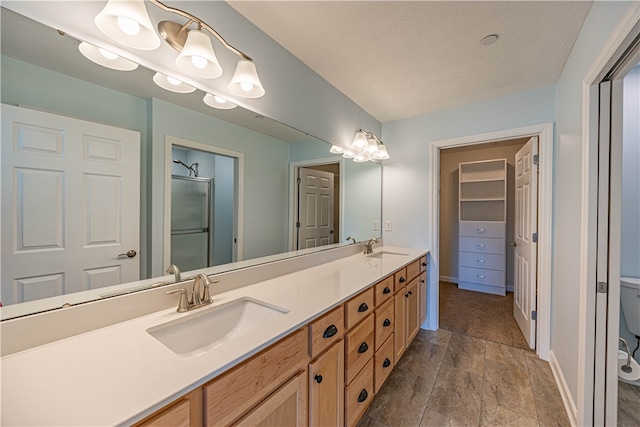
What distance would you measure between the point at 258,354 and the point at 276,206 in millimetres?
1066

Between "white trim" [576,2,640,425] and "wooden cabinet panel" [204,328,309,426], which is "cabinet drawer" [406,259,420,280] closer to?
"white trim" [576,2,640,425]

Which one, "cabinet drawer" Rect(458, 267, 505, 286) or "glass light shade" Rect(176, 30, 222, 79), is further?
"cabinet drawer" Rect(458, 267, 505, 286)

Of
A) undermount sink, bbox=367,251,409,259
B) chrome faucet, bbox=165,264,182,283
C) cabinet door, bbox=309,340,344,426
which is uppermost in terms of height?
chrome faucet, bbox=165,264,182,283

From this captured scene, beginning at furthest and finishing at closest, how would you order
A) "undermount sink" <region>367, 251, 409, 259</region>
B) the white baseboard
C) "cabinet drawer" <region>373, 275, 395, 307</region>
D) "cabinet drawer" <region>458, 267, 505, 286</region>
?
"cabinet drawer" <region>458, 267, 505, 286</region>
"undermount sink" <region>367, 251, 409, 259</region>
"cabinet drawer" <region>373, 275, 395, 307</region>
the white baseboard

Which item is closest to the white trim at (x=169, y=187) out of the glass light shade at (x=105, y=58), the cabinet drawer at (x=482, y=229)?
the glass light shade at (x=105, y=58)

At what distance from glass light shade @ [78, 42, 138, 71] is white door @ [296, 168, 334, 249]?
1.15 meters

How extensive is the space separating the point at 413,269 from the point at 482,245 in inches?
95.2

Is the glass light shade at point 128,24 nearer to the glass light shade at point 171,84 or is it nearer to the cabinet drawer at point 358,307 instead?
the glass light shade at point 171,84

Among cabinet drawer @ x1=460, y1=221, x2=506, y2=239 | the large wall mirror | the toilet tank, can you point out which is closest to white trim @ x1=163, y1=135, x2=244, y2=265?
the large wall mirror

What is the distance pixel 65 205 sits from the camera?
2.85ft

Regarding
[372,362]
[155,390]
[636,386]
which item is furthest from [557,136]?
[155,390]

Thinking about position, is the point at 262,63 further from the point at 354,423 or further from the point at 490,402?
the point at 490,402

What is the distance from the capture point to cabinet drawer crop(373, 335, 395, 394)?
159 centimetres

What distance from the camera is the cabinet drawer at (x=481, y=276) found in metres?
3.78
